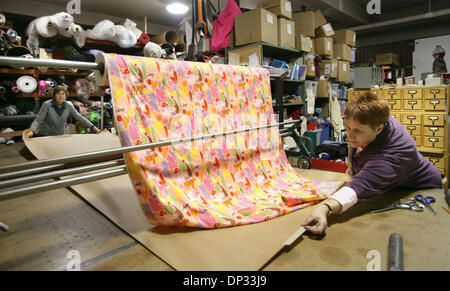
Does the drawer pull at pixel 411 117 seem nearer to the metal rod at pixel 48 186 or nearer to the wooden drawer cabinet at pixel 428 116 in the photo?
the wooden drawer cabinet at pixel 428 116

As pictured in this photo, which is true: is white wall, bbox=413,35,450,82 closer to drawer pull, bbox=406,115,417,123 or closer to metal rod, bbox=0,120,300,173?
drawer pull, bbox=406,115,417,123

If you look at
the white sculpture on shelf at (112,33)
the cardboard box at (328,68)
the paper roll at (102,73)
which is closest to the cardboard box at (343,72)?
the cardboard box at (328,68)

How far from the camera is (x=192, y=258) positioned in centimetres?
79

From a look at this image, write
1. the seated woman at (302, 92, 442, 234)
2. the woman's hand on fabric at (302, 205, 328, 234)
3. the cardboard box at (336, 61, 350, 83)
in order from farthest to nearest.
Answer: the cardboard box at (336, 61, 350, 83)
the seated woman at (302, 92, 442, 234)
the woman's hand on fabric at (302, 205, 328, 234)

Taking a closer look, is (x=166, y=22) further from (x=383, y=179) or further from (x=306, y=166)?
(x=383, y=179)

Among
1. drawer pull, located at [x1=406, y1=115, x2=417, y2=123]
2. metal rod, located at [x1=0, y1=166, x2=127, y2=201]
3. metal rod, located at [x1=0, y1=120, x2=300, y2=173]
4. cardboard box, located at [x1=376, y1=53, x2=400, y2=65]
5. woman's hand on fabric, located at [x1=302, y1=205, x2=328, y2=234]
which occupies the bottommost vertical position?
woman's hand on fabric, located at [x1=302, y1=205, x2=328, y2=234]

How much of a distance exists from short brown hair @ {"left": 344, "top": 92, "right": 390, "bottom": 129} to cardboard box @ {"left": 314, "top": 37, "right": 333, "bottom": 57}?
403 cm

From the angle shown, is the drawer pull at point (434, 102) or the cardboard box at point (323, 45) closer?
the drawer pull at point (434, 102)

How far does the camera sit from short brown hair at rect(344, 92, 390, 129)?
1093 mm

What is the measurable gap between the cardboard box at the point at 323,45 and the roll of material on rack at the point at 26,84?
174 inches

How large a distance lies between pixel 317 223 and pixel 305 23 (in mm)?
4218

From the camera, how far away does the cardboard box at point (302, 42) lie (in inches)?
163

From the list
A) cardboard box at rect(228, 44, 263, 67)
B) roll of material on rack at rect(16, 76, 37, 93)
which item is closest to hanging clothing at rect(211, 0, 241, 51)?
cardboard box at rect(228, 44, 263, 67)

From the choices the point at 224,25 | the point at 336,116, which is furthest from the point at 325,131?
the point at 224,25
